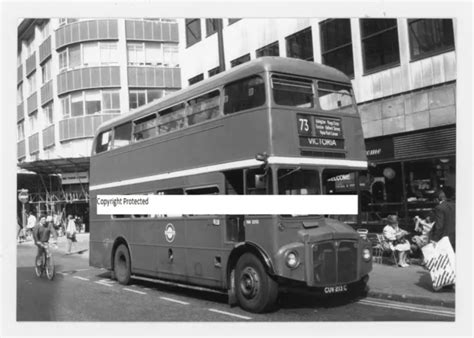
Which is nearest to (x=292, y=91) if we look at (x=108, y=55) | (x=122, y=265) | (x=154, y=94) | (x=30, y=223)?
(x=154, y=94)

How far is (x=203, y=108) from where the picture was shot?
26.1ft

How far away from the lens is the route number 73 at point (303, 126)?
7098 millimetres

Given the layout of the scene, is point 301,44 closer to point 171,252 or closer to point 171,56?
point 171,56

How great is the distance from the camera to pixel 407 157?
8.37 m

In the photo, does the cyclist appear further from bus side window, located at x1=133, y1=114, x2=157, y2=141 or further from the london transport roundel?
bus side window, located at x1=133, y1=114, x2=157, y2=141

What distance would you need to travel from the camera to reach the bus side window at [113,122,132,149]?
358 inches

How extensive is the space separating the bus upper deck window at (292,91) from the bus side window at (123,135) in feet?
9.60

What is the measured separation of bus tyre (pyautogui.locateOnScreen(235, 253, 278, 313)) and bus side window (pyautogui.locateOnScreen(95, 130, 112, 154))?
2.93 m

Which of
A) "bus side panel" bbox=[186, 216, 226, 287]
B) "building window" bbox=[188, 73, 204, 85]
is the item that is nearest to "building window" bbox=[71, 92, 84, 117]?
"building window" bbox=[188, 73, 204, 85]

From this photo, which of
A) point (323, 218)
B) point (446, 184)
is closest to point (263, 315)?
point (323, 218)

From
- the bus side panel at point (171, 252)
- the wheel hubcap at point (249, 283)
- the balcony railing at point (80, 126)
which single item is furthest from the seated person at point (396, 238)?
the balcony railing at point (80, 126)

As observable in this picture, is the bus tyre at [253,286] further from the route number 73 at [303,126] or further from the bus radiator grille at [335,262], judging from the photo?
the route number 73 at [303,126]

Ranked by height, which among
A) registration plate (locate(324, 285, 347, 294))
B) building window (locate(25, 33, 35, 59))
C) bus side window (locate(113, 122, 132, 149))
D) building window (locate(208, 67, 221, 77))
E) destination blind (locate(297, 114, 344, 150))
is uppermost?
building window (locate(208, 67, 221, 77))

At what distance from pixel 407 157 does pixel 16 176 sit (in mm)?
5315
